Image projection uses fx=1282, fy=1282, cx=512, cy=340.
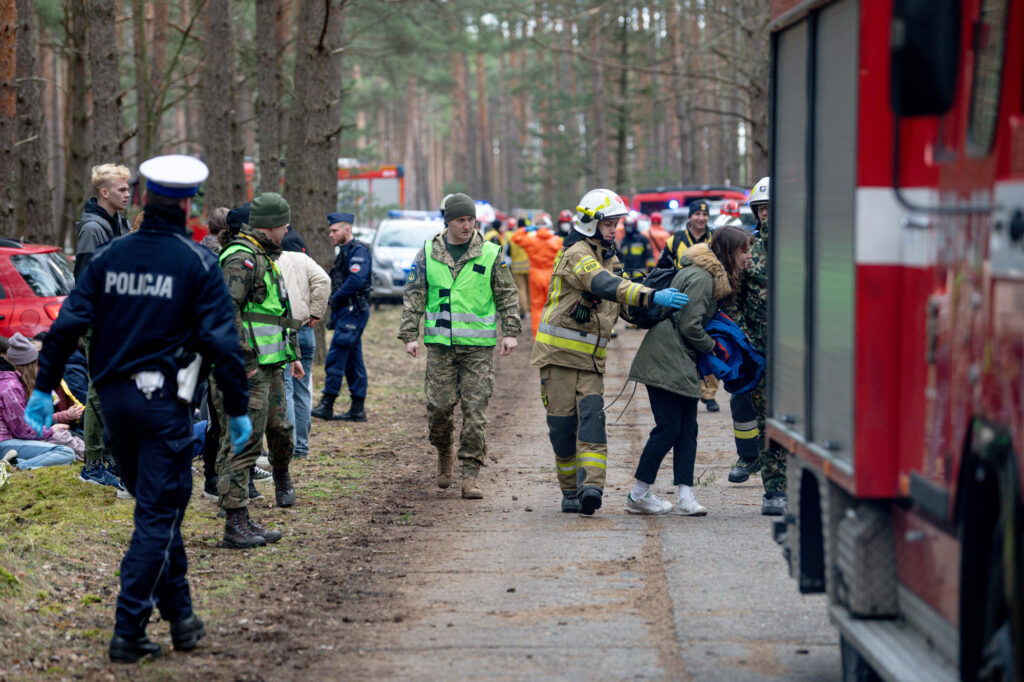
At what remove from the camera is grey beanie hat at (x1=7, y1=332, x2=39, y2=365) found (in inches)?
406

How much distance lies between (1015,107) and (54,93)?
1638 inches

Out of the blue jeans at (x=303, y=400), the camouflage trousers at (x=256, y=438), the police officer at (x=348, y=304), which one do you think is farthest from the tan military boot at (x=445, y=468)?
the police officer at (x=348, y=304)

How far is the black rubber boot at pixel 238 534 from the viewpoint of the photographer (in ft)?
25.6

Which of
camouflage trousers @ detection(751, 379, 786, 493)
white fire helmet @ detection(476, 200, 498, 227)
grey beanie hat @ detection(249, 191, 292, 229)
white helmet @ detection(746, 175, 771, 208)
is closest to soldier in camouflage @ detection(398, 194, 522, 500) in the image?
grey beanie hat @ detection(249, 191, 292, 229)

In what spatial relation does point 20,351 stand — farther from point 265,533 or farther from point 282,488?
point 265,533

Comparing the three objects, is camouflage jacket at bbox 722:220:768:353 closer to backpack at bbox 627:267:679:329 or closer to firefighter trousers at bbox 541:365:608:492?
backpack at bbox 627:267:679:329

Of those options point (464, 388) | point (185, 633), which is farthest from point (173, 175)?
point (464, 388)

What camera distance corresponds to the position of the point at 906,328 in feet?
13.4

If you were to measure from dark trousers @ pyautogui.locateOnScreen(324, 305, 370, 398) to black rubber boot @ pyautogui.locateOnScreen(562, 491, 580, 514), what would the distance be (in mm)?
4506

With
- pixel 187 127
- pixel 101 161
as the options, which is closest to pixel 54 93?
pixel 187 127

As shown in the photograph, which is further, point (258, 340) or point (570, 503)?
point (570, 503)

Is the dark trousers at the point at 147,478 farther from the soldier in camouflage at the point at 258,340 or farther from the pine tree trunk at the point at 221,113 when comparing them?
the pine tree trunk at the point at 221,113

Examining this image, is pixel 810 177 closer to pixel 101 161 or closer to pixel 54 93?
pixel 101 161

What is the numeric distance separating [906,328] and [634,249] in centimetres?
1959
